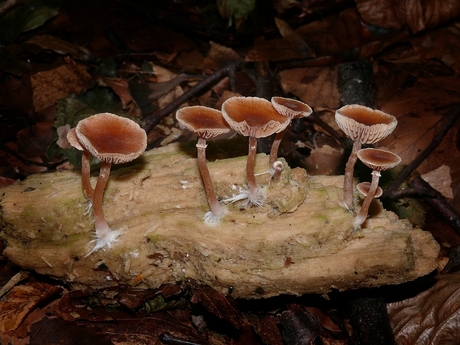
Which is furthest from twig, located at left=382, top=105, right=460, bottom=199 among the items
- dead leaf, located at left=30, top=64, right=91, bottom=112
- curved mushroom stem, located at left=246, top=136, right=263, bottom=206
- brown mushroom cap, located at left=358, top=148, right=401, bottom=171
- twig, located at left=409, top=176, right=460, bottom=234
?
dead leaf, located at left=30, top=64, right=91, bottom=112

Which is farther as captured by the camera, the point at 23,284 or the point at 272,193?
the point at 23,284

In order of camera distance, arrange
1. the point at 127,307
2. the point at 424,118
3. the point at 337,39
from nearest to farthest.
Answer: the point at 127,307 < the point at 424,118 < the point at 337,39

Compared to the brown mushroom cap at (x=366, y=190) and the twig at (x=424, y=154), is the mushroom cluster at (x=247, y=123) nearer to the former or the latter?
the brown mushroom cap at (x=366, y=190)

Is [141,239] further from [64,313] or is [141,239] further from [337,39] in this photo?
[337,39]

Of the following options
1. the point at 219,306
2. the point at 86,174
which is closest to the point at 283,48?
the point at 86,174

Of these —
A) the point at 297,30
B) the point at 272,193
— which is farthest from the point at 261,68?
the point at 272,193

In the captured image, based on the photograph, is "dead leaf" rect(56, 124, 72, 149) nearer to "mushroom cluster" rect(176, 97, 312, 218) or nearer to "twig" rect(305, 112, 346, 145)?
"mushroom cluster" rect(176, 97, 312, 218)
